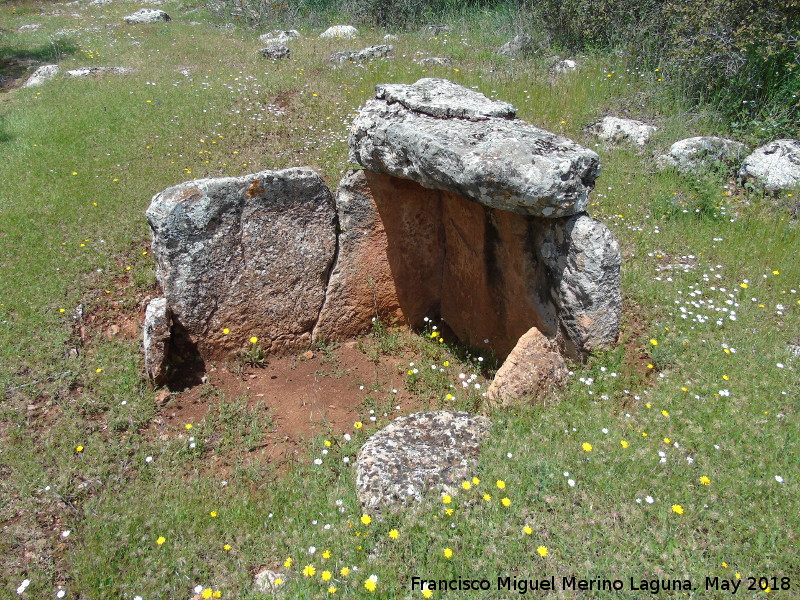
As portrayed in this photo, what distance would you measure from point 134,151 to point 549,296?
6.49 m

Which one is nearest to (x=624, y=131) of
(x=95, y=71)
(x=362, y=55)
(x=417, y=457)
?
(x=362, y=55)

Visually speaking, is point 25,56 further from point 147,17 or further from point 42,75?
point 147,17

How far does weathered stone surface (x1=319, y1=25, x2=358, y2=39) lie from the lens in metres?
14.0

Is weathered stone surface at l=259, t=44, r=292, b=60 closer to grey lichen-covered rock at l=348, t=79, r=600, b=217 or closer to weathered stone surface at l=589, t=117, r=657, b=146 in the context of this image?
weathered stone surface at l=589, t=117, r=657, b=146

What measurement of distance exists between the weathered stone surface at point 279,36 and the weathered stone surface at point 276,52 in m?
0.98

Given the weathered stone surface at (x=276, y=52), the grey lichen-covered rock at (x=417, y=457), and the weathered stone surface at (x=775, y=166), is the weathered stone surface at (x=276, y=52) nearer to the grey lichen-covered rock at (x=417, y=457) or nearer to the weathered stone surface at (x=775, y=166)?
the weathered stone surface at (x=775, y=166)

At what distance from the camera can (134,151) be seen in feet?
29.6

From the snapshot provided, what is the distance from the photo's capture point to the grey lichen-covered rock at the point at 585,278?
15.7 feet

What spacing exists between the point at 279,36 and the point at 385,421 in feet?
37.5

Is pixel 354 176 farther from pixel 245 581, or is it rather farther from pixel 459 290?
pixel 245 581

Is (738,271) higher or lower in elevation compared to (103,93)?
lower

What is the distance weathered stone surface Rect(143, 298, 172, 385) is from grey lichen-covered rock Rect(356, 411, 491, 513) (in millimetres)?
2099

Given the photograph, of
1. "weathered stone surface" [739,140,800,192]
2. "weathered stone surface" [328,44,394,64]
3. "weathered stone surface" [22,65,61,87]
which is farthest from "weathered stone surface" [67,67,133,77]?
"weathered stone surface" [739,140,800,192]

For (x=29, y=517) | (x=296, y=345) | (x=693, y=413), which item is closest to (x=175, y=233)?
(x=296, y=345)
